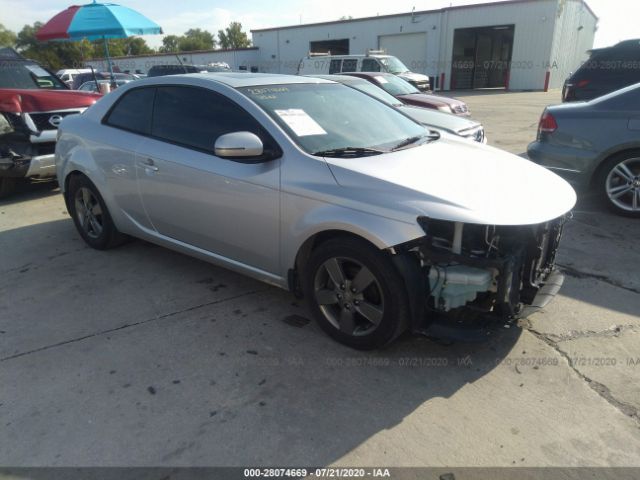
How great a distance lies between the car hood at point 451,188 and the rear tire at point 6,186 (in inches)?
225

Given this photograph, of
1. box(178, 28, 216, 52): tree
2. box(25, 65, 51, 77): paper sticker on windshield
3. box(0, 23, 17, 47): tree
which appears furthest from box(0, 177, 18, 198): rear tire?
box(178, 28, 216, 52): tree

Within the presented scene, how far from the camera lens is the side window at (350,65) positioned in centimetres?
1608

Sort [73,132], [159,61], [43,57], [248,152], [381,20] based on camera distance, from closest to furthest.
→ [248,152], [73,132], [381,20], [159,61], [43,57]

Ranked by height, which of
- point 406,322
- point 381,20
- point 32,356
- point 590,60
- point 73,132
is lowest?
point 32,356

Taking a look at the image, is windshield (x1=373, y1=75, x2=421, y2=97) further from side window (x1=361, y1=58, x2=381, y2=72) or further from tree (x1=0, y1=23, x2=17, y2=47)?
Answer: tree (x1=0, y1=23, x2=17, y2=47)

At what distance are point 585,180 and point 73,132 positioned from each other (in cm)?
547

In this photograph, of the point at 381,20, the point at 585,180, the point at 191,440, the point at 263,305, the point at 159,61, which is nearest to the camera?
the point at 191,440

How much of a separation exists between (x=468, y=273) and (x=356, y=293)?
26.5 inches

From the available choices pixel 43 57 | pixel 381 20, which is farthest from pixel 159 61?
→ pixel 43 57

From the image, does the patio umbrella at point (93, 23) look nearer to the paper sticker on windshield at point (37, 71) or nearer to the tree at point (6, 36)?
the paper sticker on windshield at point (37, 71)

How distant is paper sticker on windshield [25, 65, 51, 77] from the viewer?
7.66 meters

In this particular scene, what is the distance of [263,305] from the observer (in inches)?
141

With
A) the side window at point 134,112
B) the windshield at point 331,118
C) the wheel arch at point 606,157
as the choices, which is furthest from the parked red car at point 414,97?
the side window at point 134,112

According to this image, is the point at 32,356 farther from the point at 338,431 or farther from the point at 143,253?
the point at 338,431
